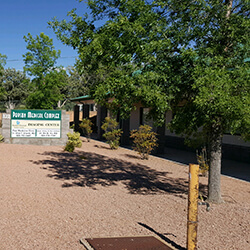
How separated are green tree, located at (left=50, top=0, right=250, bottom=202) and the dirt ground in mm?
1516

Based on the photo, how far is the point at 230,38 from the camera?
25.2 feet

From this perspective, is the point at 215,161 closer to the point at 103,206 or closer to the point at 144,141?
the point at 103,206

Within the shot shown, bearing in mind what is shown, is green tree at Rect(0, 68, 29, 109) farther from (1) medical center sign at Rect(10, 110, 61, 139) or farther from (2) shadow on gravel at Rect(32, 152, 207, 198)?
(2) shadow on gravel at Rect(32, 152, 207, 198)

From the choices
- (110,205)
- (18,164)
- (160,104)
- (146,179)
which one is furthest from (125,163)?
(160,104)

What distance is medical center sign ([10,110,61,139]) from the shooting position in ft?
61.0

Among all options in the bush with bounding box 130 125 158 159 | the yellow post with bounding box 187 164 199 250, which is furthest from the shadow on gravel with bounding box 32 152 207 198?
the yellow post with bounding box 187 164 199 250

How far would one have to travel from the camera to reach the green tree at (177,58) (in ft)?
23.1

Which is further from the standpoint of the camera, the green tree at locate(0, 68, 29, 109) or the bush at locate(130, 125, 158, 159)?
the green tree at locate(0, 68, 29, 109)

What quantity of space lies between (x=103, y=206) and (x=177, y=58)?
12.4 feet

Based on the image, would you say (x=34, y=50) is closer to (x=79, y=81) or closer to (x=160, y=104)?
(x=160, y=104)

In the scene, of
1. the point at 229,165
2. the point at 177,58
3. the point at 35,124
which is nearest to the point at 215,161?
the point at 177,58

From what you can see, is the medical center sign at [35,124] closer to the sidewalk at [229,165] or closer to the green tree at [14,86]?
the sidewalk at [229,165]

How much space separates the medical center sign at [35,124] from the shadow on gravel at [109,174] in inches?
143

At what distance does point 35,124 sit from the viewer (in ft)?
61.5
